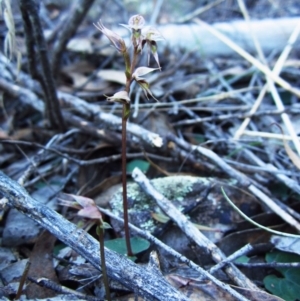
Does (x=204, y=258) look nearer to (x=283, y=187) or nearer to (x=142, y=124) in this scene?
(x=283, y=187)

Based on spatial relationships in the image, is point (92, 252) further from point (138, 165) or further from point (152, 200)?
point (138, 165)

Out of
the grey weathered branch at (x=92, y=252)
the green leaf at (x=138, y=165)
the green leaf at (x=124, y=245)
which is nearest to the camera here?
the grey weathered branch at (x=92, y=252)

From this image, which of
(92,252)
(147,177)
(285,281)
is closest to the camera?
(92,252)

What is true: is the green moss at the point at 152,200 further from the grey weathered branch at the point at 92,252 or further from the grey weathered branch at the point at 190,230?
the grey weathered branch at the point at 92,252

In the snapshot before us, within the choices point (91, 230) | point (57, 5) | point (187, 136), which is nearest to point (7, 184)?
point (91, 230)

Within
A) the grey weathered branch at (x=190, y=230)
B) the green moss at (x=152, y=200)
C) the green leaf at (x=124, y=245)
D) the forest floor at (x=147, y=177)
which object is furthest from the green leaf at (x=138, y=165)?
the green leaf at (x=124, y=245)

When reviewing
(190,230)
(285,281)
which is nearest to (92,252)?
(190,230)
